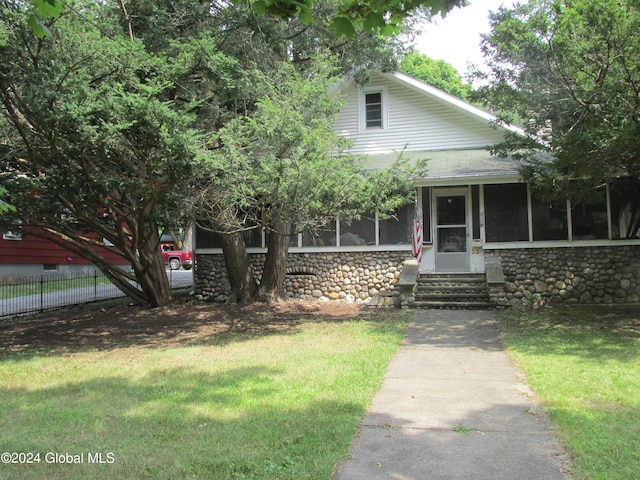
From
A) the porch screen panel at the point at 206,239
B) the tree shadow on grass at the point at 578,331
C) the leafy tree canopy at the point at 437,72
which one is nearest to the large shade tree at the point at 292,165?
the tree shadow on grass at the point at 578,331

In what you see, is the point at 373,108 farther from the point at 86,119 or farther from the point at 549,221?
the point at 86,119

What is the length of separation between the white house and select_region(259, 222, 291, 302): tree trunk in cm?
97

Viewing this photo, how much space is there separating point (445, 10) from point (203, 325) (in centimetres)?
926

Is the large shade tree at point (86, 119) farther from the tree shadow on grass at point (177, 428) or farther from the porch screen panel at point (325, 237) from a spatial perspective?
the porch screen panel at point (325, 237)

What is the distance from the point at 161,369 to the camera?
694 centimetres

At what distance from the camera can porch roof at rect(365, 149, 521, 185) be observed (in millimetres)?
13102

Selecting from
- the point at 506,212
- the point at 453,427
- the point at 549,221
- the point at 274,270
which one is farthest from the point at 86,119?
the point at 549,221

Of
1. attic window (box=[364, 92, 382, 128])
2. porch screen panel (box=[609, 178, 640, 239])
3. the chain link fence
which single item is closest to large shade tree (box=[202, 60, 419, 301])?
attic window (box=[364, 92, 382, 128])

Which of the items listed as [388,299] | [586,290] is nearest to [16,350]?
[388,299]

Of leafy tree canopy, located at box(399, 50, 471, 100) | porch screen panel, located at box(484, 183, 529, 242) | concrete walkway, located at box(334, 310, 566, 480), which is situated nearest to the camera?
concrete walkway, located at box(334, 310, 566, 480)

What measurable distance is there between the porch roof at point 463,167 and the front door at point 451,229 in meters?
0.90

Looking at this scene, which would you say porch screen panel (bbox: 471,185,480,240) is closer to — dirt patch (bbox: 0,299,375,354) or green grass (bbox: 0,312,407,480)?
dirt patch (bbox: 0,299,375,354)

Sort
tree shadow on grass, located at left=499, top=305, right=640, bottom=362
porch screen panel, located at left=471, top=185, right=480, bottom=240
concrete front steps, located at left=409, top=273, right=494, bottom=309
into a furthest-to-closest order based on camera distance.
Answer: porch screen panel, located at left=471, top=185, right=480, bottom=240
concrete front steps, located at left=409, top=273, right=494, bottom=309
tree shadow on grass, located at left=499, top=305, right=640, bottom=362

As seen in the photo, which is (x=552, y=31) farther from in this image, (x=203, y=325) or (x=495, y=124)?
(x=203, y=325)
